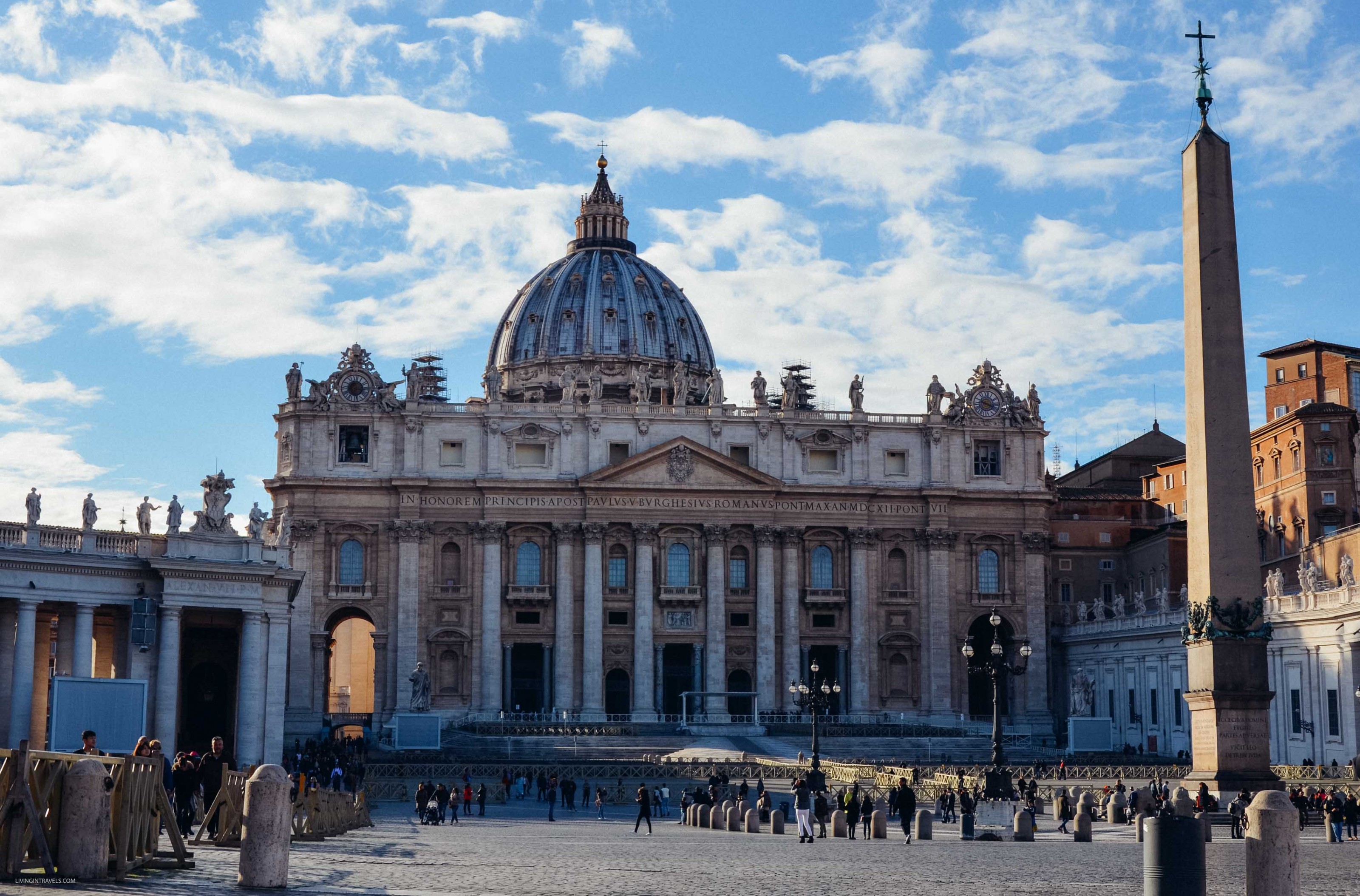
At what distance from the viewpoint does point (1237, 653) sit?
24.5m

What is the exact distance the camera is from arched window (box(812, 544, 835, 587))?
85.2m

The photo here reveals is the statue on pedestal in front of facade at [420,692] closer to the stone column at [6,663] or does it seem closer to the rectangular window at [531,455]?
the rectangular window at [531,455]

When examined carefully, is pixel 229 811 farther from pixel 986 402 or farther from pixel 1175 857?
pixel 986 402

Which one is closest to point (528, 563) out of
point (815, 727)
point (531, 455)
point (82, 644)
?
point (531, 455)

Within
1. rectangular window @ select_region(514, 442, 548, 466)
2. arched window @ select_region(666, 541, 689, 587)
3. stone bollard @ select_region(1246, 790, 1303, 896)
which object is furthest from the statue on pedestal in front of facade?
stone bollard @ select_region(1246, 790, 1303, 896)

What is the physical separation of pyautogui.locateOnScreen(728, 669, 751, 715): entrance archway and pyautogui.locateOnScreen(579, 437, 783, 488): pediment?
901 centimetres

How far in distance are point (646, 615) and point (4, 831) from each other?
221ft

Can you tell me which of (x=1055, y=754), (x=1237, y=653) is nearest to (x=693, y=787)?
(x=1055, y=754)

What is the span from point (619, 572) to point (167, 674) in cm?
4082

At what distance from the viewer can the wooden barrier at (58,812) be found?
15008mm

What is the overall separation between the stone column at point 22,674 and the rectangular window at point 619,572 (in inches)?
1722

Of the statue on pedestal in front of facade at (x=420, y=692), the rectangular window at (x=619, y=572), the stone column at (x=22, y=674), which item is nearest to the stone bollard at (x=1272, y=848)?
the stone column at (x=22, y=674)

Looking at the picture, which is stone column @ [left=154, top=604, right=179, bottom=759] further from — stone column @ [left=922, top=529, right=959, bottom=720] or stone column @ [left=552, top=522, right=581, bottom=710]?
stone column @ [left=922, top=529, right=959, bottom=720]

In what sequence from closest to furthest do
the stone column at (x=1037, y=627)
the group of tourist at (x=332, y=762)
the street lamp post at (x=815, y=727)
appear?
1. the street lamp post at (x=815, y=727)
2. the group of tourist at (x=332, y=762)
3. the stone column at (x=1037, y=627)
